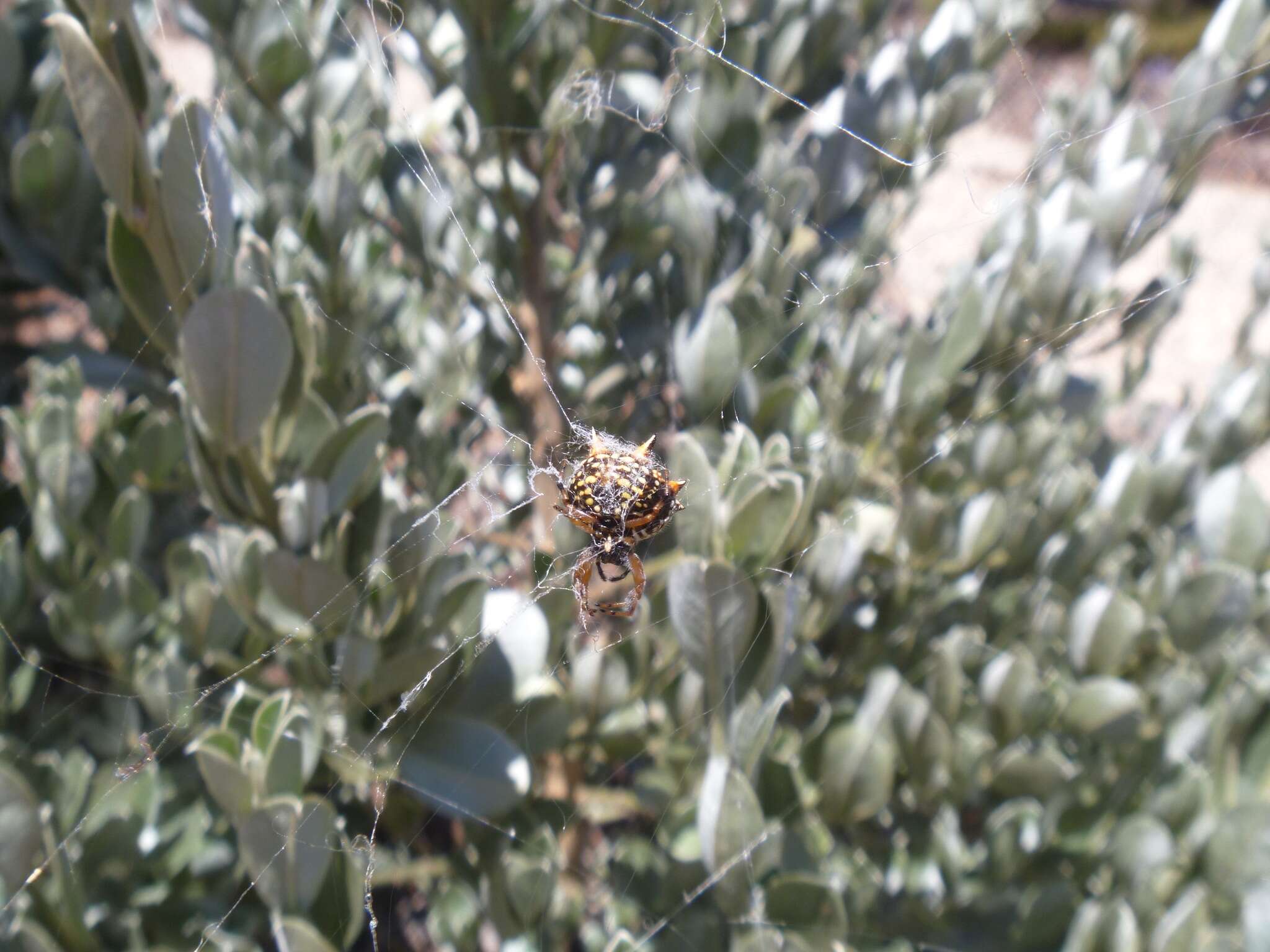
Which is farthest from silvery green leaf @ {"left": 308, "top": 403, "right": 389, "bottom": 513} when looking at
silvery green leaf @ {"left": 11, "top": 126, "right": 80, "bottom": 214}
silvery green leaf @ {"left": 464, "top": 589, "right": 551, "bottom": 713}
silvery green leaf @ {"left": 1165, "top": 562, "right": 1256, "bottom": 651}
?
silvery green leaf @ {"left": 1165, "top": 562, "right": 1256, "bottom": 651}

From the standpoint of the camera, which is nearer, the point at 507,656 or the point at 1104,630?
the point at 507,656

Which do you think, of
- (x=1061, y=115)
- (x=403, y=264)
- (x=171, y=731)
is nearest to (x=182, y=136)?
(x=171, y=731)

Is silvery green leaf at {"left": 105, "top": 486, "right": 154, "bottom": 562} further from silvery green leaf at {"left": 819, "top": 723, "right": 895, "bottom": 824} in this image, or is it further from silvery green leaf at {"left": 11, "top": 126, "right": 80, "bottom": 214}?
silvery green leaf at {"left": 819, "top": 723, "right": 895, "bottom": 824}

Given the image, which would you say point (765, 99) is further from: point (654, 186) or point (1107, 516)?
point (1107, 516)

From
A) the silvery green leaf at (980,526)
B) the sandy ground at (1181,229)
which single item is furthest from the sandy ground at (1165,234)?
the silvery green leaf at (980,526)

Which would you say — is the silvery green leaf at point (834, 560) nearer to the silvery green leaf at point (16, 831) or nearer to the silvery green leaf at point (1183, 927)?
the silvery green leaf at point (1183, 927)

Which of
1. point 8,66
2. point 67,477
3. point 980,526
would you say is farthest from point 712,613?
point 8,66

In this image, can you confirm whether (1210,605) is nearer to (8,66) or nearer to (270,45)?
(270,45)
